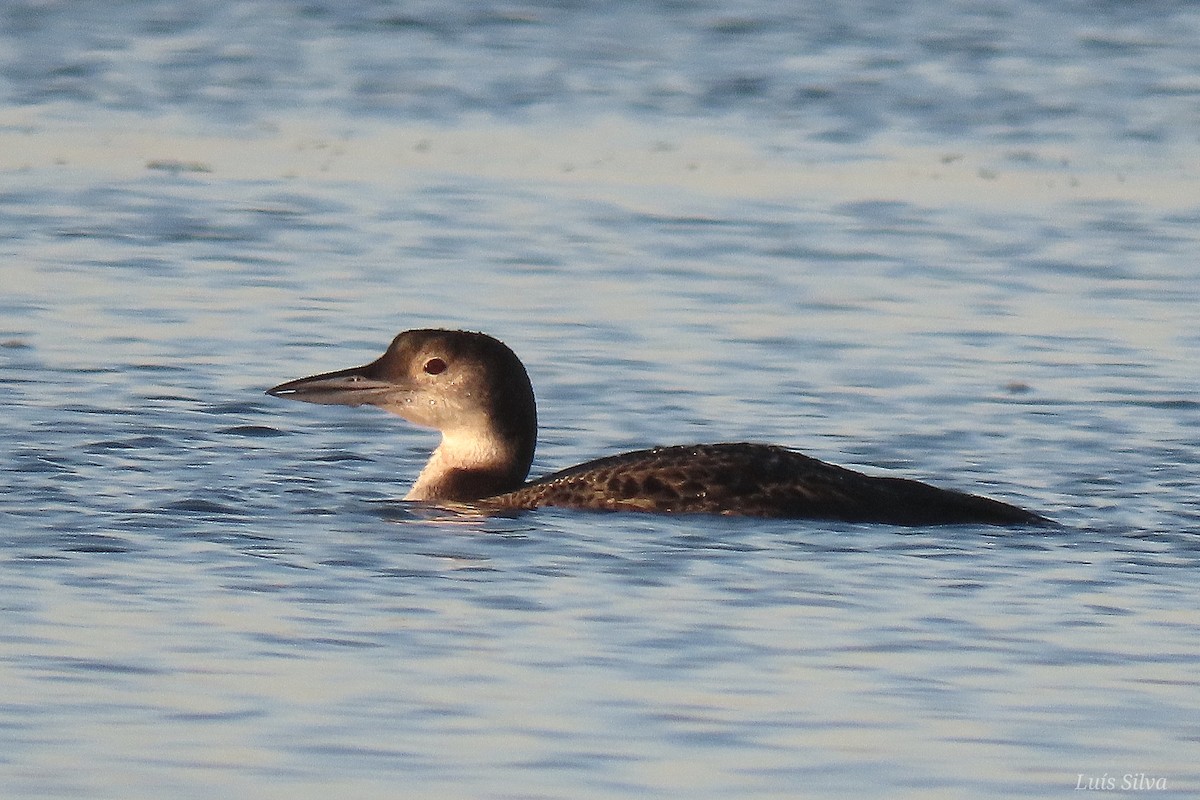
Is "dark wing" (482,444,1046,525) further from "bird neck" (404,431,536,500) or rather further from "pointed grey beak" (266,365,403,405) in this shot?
"pointed grey beak" (266,365,403,405)

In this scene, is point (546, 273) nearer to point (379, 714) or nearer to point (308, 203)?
point (308, 203)

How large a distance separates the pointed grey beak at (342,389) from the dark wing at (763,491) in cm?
74

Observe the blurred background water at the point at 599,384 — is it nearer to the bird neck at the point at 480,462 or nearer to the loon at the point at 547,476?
the loon at the point at 547,476

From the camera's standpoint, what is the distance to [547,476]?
28.5 ft

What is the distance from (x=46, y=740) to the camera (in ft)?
18.6

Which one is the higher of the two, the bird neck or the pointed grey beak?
the pointed grey beak

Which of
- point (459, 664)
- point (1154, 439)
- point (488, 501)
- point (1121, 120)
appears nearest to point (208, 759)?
point (459, 664)

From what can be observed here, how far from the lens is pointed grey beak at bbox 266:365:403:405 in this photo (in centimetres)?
872

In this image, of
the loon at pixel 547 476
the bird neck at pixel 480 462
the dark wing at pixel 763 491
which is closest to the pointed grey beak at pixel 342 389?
the loon at pixel 547 476

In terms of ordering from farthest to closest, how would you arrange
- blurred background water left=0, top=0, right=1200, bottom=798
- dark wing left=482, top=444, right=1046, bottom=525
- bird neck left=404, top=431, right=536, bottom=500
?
bird neck left=404, top=431, right=536, bottom=500 < dark wing left=482, top=444, right=1046, bottom=525 < blurred background water left=0, top=0, right=1200, bottom=798

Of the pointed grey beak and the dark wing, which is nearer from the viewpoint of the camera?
the dark wing

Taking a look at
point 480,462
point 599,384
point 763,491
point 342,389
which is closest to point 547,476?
point 480,462

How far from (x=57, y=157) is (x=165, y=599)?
7981mm

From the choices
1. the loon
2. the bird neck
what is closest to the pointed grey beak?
the loon
